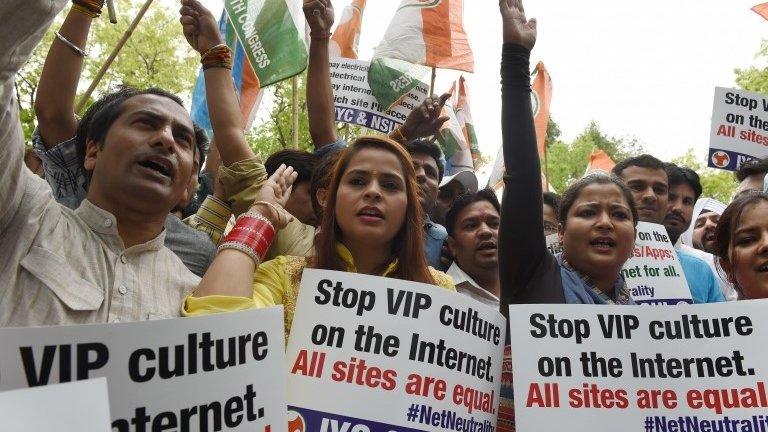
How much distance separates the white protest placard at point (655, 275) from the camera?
138 inches

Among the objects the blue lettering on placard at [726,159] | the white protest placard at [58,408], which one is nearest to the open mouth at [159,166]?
the white protest placard at [58,408]

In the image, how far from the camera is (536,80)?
8.66m

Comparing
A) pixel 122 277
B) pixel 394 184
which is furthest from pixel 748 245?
pixel 122 277

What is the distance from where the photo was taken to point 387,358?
1960mm

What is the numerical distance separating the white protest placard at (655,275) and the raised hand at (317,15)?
7.16 feet

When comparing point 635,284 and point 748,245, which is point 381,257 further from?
point 635,284

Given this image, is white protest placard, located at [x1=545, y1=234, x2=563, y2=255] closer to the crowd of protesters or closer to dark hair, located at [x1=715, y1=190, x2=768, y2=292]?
the crowd of protesters

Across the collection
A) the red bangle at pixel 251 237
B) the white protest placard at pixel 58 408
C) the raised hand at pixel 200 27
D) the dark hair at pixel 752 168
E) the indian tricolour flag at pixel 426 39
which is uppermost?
the indian tricolour flag at pixel 426 39

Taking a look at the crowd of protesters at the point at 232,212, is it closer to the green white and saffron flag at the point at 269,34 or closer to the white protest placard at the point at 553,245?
the white protest placard at the point at 553,245

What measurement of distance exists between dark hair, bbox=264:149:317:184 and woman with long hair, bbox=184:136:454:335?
927 mm

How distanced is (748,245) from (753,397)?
78 centimetres

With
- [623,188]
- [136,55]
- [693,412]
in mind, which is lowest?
[693,412]

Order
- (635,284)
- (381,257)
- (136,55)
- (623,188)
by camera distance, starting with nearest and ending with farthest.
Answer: (381,257) < (623,188) < (635,284) < (136,55)

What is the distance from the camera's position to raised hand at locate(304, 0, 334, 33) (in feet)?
12.6
